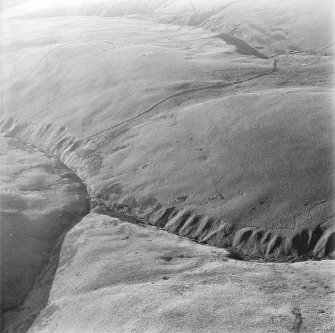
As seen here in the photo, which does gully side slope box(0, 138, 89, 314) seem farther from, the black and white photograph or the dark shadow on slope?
the dark shadow on slope

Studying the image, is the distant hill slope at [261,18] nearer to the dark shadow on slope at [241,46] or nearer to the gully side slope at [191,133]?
the dark shadow on slope at [241,46]

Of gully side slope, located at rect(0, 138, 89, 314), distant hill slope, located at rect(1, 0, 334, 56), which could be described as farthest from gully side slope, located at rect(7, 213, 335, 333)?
distant hill slope, located at rect(1, 0, 334, 56)

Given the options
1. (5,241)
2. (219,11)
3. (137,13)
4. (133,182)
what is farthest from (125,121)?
(137,13)

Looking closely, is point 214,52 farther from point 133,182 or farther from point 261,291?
point 261,291

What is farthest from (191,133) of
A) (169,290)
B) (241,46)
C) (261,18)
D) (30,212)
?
(261,18)

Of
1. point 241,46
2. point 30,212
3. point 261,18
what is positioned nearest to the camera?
point 30,212

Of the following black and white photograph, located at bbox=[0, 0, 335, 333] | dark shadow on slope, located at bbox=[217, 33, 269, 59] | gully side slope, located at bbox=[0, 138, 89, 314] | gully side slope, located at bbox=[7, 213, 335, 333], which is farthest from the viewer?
dark shadow on slope, located at bbox=[217, 33, 269, 59]

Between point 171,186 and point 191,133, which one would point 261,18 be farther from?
point 171,186
